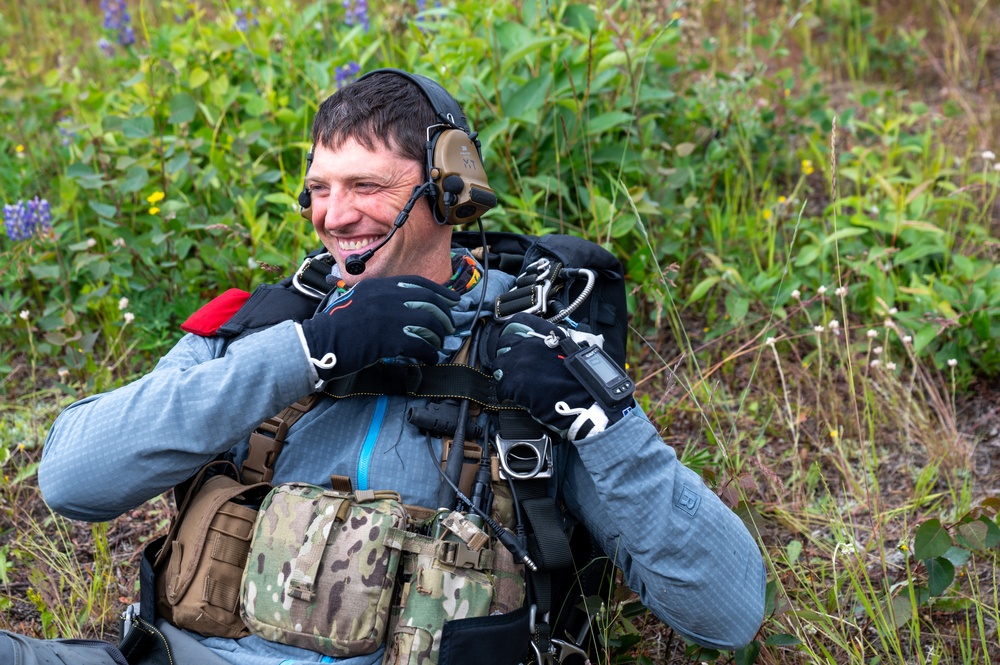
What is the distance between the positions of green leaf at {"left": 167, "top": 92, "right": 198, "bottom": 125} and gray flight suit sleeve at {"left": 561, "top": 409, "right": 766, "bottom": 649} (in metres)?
3.17

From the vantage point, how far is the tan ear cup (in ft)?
9.06

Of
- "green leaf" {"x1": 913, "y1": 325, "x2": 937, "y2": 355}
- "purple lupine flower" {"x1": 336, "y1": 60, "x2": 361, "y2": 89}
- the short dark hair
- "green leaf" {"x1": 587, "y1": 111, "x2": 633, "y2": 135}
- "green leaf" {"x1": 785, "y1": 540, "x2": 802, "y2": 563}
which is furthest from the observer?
"purple lupine flower" {"x1": 336, "y1": 60, "x2": 361, "y2": 89}

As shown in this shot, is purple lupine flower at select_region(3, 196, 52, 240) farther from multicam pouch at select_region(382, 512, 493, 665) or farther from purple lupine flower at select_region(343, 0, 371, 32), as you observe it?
multicam pouch at select_region(382, 512, 493, 665)

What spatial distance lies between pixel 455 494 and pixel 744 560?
0.77m

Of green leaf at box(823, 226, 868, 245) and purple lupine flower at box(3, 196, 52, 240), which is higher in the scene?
purple lupine flower at box(3, 196, 52, 240)

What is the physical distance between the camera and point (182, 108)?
4629 millimetres

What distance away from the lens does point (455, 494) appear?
8.09ft

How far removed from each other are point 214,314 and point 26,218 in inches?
87.5

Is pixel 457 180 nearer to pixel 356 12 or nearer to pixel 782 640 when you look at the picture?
pixel 782 640

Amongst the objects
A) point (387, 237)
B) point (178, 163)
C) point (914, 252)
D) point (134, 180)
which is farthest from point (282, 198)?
point (914, 252)

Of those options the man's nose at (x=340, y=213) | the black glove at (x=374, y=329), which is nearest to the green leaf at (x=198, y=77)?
the man's nose at (x=340, y=213)

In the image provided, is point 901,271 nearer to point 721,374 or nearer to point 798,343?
point 798,343

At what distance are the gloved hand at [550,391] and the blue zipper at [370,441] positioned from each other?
1.25ft

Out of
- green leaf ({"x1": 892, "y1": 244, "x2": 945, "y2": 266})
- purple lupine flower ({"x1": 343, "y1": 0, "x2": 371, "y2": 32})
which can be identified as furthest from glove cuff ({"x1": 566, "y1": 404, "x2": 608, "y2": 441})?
purple lupine flower ({"x1": 343, "y1": 0, "x2": 371, "y2": 32})
